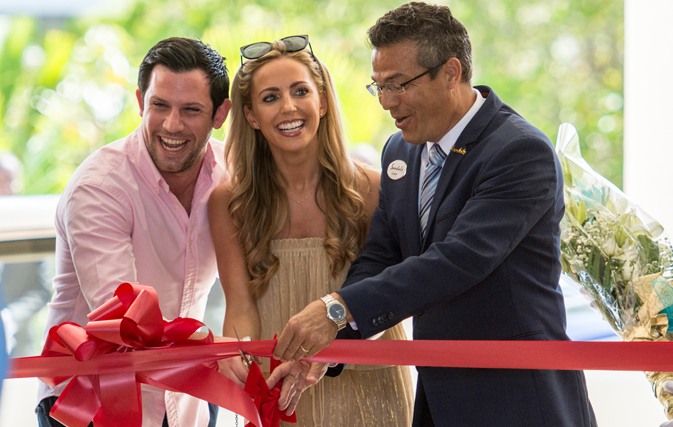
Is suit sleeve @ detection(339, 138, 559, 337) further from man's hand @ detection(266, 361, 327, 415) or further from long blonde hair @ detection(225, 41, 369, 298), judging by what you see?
long blonde hair @ detection(225, 41, 369, 298)

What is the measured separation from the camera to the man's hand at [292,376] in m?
1.92

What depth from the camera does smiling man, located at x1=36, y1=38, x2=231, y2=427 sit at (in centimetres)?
213

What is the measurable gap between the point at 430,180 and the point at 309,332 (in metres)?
0.56

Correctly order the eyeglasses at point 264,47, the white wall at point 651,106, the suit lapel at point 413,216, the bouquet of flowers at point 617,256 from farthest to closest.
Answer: the white wall at point 651,106 < the eyeglasses at point 264,47 < the suit lapel at point 413,216 < the bouquet of flowers at point 617,256

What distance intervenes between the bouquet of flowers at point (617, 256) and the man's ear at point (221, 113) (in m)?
1.11

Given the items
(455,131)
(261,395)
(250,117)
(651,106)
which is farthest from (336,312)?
(651,106)

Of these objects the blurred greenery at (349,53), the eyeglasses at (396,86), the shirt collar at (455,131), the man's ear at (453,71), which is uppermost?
the blurred greenery at (349,53)

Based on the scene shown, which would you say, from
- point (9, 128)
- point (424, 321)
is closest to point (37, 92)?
point (9, 128)

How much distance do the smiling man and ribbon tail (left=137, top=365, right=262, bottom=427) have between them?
0.47m

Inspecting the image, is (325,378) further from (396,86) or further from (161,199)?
(396,86)

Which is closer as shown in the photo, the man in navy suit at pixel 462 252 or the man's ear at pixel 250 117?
the man in navy suit at pixel 462 252

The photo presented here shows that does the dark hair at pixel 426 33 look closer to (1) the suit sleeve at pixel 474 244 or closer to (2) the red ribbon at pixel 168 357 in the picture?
(1) the suit sleeve at pixel 474 244

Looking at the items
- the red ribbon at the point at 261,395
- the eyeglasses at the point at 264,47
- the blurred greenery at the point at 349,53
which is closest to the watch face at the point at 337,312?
the red ribbon at the point at 261,395

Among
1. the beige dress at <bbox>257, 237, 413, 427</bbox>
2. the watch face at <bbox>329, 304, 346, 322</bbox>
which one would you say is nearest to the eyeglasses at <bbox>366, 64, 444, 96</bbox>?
the beige dress at <bbox>257, 237, 413, 427</bbox>
